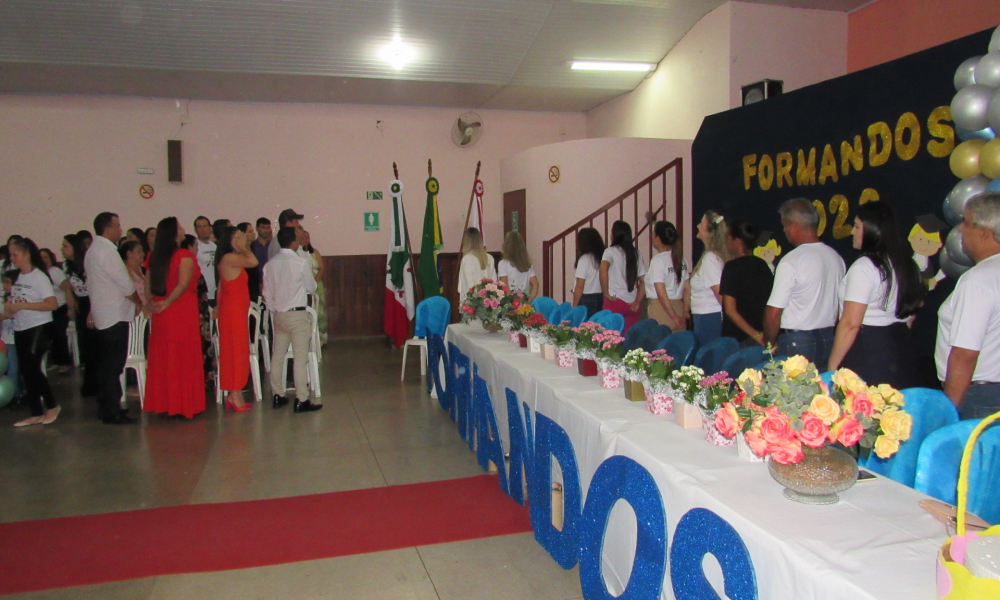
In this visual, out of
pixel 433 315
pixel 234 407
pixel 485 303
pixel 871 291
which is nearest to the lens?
pixel 871 291

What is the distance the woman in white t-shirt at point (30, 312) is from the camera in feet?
16.9

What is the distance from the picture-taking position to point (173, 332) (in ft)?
17.2

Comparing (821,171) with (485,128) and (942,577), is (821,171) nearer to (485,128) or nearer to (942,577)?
(942,577)

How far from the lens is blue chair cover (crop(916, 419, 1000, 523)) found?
72.2 inches

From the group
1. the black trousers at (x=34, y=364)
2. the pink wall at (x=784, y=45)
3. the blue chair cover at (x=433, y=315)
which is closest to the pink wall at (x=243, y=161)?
the pink wall at (x=784, y=45)

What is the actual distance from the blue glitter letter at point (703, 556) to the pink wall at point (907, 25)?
6211 millimetres

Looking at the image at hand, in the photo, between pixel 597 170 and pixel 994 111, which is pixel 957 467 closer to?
pixel 994 111

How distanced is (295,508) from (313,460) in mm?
821

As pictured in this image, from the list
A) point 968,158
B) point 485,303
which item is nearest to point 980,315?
point 968,158

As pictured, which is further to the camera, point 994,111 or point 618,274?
point 618,274

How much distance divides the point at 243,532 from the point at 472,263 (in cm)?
384

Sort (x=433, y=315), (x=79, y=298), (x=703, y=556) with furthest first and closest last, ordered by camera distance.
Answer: (x=79, y=298) → (x=433, y=315) → (x=703, y=556)

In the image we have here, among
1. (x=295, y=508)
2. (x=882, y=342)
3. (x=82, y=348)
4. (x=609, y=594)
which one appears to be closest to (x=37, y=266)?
(x=82, y=348)

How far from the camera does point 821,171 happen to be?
546 cm
